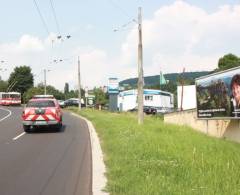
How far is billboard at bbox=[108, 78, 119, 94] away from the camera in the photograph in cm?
7688

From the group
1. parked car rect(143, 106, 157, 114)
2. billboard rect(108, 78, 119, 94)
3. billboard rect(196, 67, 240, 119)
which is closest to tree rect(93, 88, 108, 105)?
billboard rect(108, 78, 119, 94)

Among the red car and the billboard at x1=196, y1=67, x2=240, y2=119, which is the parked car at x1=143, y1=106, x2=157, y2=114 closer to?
the billboard at x1=196, y1=67, x2=240, y2=119

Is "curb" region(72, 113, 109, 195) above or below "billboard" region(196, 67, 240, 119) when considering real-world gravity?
below

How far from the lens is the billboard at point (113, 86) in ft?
252

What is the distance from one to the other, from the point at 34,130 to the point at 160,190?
2100cm

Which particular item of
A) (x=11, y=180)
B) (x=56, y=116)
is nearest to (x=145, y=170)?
(x=11, y=180)

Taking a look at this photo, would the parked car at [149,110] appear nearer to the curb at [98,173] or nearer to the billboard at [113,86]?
the billboard at [113,86]

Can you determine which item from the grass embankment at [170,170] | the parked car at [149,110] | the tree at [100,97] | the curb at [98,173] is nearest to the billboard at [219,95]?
the grass embankment at [170,170]

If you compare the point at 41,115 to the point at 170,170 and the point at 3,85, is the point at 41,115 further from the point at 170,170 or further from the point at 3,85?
the point at 3,85

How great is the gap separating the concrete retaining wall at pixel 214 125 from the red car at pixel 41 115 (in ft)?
27.9

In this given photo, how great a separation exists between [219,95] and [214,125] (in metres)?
3.41

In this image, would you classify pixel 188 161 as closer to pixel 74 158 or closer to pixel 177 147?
pixel 177 147

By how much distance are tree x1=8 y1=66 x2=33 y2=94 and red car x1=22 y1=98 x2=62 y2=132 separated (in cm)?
11394

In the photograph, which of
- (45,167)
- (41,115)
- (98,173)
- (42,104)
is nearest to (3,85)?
(42,104)
